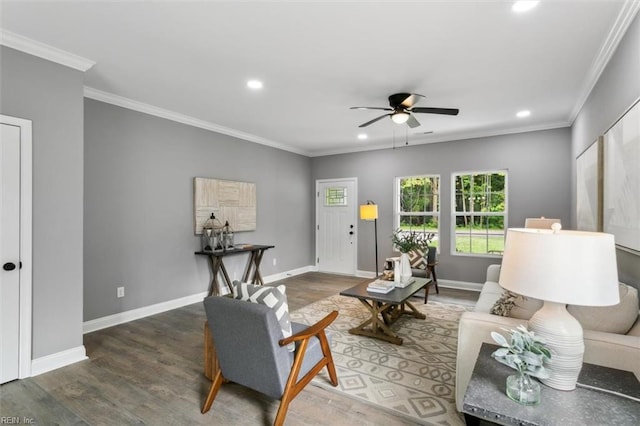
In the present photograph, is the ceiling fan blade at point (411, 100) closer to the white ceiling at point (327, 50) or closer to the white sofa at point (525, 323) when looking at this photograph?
the white ceiling at point (327, 50)

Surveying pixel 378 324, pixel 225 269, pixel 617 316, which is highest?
pixel 617 316

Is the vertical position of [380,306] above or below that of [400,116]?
Result: below

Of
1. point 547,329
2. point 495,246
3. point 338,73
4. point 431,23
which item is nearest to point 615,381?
point 547,329

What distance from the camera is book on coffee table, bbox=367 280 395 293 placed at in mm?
3423

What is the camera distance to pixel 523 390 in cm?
122

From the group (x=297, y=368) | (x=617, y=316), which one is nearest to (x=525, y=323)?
(x=617, y=316)

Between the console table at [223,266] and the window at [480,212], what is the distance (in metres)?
3.47

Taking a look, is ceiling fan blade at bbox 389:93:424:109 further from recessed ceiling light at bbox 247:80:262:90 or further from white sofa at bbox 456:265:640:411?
white sofa at bbox 456:265:640:411

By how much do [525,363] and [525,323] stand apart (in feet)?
2.39

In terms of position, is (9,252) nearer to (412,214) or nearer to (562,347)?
(562,347)

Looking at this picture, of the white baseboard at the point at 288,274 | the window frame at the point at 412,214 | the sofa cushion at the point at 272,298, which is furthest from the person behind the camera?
the white baseboard at the point at 288,274

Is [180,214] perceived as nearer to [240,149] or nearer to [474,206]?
[240,149]

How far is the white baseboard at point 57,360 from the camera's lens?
102 inches

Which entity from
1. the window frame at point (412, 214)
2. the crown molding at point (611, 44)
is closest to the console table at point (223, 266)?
the window frame at point (412, 214)
